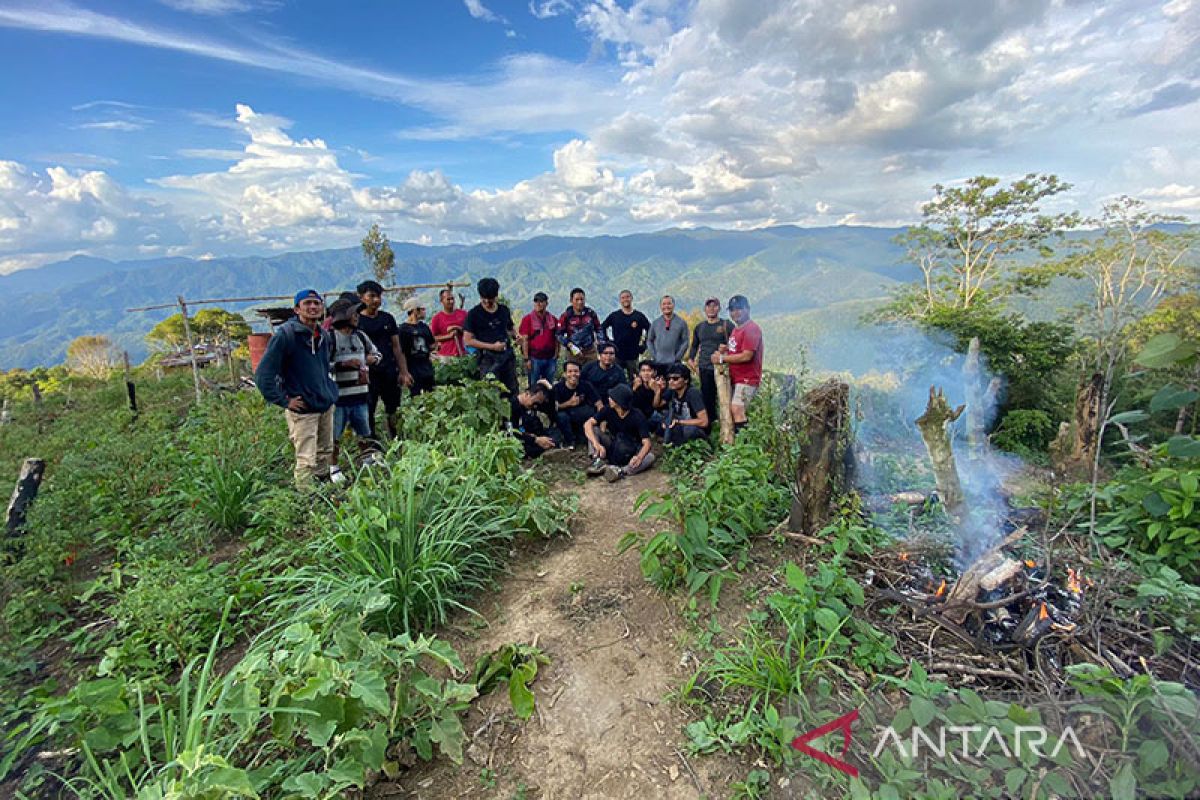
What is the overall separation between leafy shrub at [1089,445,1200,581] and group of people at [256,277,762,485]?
3.06m

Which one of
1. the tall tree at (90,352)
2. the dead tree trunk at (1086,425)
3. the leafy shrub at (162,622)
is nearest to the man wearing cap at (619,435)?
the leafy shrub at (162,622)

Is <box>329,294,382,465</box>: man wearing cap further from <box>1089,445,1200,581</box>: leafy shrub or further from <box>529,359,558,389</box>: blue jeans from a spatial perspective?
<box>1089,445,1200,581</box>: leafy shrub

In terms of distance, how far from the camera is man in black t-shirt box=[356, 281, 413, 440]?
5.56 meters

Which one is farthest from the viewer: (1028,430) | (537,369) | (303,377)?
(1028,430)

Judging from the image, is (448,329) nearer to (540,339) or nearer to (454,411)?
(540,339)

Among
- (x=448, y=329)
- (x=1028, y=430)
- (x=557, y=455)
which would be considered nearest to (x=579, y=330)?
(x=448, y=329)

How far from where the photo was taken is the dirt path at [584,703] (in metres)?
2.09

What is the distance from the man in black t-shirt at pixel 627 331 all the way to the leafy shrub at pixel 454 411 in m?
2.19

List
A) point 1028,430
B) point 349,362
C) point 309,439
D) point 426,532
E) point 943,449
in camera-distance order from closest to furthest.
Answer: point 426,532, point 943,449, point 309,439, point 349,362, point 1028,430

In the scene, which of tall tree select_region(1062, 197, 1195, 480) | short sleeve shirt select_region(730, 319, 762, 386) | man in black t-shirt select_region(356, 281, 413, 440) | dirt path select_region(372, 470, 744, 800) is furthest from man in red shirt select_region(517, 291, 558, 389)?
tall tree select_region(1062, 197, 1195, 480)

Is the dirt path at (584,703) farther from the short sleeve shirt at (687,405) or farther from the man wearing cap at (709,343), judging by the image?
the man wearing cap at (709,343)

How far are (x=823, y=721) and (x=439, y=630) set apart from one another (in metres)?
2.01

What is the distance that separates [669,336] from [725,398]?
1.31 m

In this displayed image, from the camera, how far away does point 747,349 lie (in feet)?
18.5
